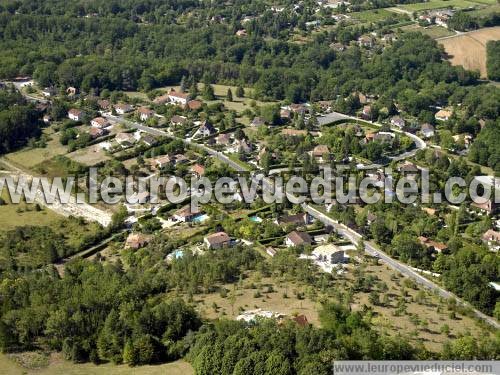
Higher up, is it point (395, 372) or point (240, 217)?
point (395, 372)

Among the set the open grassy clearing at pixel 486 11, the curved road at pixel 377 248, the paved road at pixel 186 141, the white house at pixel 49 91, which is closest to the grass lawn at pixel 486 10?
the open grassy clearing at pixel 486 11

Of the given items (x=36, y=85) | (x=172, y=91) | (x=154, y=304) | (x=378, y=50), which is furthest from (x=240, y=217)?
(x=378, y=50)

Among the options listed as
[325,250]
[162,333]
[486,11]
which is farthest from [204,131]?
[486,11]

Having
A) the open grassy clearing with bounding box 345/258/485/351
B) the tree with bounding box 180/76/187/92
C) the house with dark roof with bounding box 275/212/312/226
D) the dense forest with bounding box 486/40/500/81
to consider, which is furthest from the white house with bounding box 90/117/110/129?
the dense forest with bounding box 486/40/500/81

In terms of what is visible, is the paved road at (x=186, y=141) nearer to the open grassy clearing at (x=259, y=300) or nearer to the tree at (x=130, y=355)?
the open grassy clearing at (x=259, y=300)

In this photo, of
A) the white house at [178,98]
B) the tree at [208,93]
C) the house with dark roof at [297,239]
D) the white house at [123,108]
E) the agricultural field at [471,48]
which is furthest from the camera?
the agricultural field at [471,48]

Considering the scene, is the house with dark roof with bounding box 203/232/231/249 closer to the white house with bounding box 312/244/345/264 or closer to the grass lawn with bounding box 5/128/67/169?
the white house with bounding box 312/244/345/264

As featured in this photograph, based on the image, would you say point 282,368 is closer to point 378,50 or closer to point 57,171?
point 57,171
